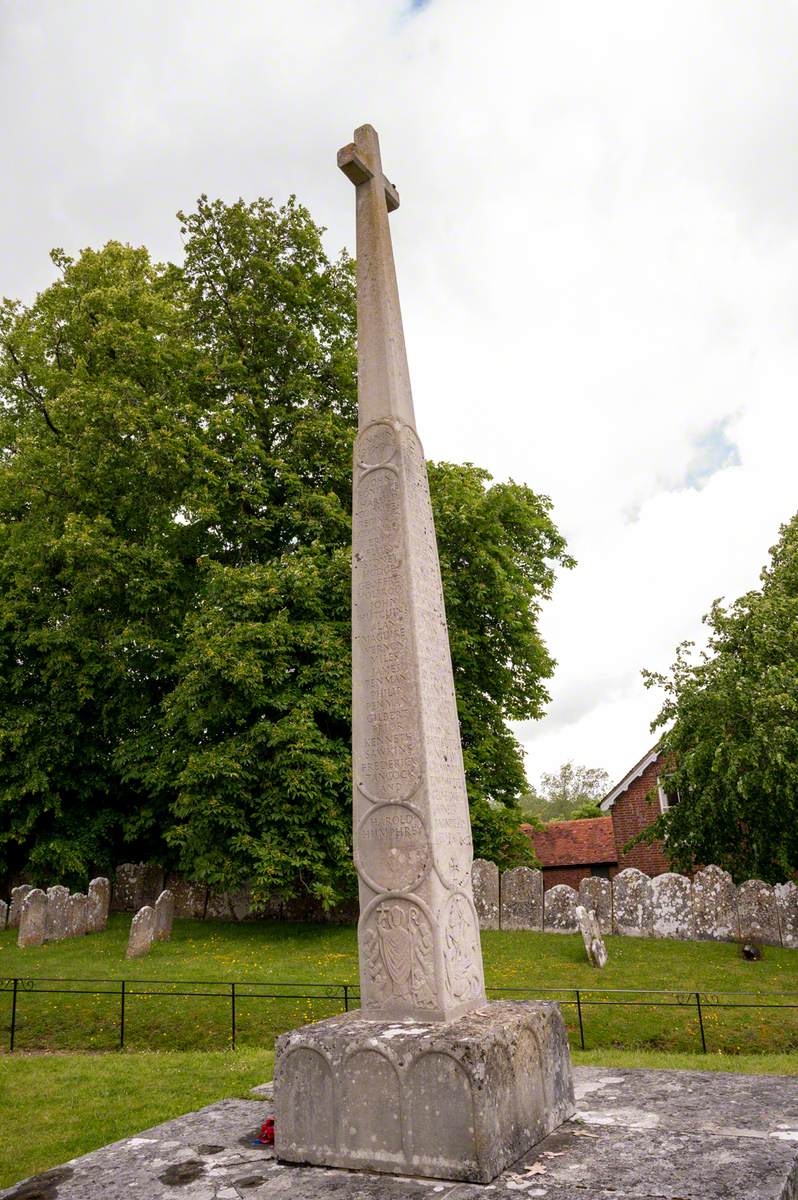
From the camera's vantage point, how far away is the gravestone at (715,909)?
636 inches

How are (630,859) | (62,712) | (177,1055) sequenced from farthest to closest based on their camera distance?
(630,859) < (62,712) < (177,1055)

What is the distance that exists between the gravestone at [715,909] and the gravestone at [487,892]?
3.86m

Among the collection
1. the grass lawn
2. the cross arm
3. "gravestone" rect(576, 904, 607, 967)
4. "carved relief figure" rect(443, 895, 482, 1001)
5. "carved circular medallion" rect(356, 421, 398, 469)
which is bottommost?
A: the grass lawn

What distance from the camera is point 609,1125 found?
15.8 ft

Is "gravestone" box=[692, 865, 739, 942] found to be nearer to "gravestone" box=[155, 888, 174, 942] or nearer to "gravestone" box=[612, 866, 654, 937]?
"gravestone" box=[612, 866, 654, 937]

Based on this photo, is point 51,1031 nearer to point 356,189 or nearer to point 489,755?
point 489,755

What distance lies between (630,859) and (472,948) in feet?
84.2

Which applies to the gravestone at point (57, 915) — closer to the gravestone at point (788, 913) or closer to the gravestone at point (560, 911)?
the gravestone at point (560, 911)

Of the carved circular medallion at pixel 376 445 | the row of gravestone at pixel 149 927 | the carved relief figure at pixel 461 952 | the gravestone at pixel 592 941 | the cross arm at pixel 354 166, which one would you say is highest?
the cross arm at pixel 354 166

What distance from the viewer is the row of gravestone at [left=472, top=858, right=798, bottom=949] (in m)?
16.0

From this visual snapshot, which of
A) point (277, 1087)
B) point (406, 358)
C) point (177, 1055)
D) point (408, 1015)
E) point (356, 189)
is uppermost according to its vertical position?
point (356, 189)

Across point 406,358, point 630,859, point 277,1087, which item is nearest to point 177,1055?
point 277,1087

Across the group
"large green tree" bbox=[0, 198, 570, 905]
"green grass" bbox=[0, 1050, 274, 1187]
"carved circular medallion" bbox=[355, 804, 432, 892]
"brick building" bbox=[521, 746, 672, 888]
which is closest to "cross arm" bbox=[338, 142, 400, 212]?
"carved circular medallion" bbox=[355, 804, 432, 892]

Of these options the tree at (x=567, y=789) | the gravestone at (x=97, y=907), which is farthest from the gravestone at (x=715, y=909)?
the tree at (x=567, y=789)
